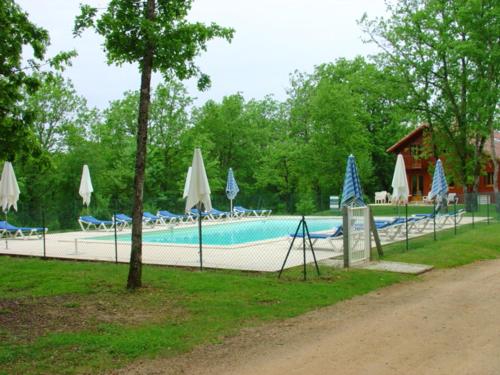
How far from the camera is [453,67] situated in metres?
30.6

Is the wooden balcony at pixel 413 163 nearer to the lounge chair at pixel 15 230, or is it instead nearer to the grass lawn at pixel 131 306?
the lounge chair at pixel 15 230

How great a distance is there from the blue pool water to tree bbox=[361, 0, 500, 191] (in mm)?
10553

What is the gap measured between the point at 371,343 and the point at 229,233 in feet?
49.0

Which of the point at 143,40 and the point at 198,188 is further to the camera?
the point at 198,188

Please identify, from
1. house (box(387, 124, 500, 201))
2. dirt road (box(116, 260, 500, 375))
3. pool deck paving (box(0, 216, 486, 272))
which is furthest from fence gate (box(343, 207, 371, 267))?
house (box(387, 124, 500, 201))

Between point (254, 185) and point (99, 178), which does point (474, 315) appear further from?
point (254, 185)

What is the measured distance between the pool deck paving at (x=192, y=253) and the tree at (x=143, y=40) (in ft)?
10.4

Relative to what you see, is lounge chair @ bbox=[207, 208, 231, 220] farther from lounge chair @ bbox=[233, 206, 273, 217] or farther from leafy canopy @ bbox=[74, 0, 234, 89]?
leafy canopy @ bbox=[74, 0, 234, 89]

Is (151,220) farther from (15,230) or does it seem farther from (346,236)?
(346,236)

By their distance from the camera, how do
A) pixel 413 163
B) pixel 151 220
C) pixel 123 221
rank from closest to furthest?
pixel 123 221
pixel 151 220
pixel 413 163

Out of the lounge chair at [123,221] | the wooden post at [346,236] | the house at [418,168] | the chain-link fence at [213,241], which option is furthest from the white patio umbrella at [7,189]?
the house at [418,168]

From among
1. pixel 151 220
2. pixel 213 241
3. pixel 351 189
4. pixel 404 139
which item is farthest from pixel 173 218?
pixel 404 139

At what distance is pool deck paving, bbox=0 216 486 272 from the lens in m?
11.9

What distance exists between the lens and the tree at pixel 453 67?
2856cm
